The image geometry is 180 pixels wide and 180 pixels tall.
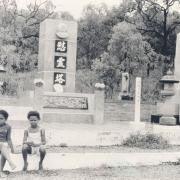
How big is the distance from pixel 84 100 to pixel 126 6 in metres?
14.9

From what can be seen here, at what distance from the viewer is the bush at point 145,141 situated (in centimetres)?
1130

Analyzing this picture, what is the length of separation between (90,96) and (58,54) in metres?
2.70

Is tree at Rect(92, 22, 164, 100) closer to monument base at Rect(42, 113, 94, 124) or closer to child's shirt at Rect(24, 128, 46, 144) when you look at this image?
monument base at Rect(42, 113, 94, 124)

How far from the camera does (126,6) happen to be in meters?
32.1

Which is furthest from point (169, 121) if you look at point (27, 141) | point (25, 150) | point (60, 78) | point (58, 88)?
point (60, 78)

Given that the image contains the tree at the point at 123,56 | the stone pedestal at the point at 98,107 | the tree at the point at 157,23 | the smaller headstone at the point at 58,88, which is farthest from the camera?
the tree at the point at 157,23

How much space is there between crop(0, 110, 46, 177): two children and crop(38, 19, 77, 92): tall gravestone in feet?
40.1

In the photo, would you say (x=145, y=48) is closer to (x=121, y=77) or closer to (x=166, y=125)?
(x=121, y=77)

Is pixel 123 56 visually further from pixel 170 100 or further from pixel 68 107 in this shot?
pixel 170 100

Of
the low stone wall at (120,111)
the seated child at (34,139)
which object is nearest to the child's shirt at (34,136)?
the seated child at (34,139)

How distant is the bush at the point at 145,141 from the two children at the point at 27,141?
158 inches

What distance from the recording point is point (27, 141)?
776cm

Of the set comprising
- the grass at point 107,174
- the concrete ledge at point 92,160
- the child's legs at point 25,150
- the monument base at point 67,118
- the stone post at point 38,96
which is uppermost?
the stone post at point 38,96

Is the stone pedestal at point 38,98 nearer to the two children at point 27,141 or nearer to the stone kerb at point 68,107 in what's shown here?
the stone kerb at point 68,107
